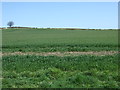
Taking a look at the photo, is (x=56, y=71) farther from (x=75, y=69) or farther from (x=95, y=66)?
(x=95, y=66)

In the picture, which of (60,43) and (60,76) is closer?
(60,76)

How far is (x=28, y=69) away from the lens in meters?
15.0

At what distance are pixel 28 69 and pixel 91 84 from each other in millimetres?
4727

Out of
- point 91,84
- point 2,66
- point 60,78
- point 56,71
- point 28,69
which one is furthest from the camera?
A: point 2,66

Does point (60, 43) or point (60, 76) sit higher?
point (60, 43)

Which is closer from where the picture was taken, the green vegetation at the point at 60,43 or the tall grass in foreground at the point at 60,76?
the tall grass in foreground at the point at 60,76

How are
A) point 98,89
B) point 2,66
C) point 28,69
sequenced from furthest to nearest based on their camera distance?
point 2,66 → point 28,69 → point 98,89

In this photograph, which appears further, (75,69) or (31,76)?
(75,69)

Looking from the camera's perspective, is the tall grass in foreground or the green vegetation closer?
the tall grass in foreground

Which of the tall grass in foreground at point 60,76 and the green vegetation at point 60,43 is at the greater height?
the green vegetation at point 60,43

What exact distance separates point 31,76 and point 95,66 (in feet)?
14.2

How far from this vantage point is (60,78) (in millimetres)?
12547

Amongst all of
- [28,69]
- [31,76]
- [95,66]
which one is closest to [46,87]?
[31,76]

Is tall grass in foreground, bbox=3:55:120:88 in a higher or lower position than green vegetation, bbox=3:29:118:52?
lower
